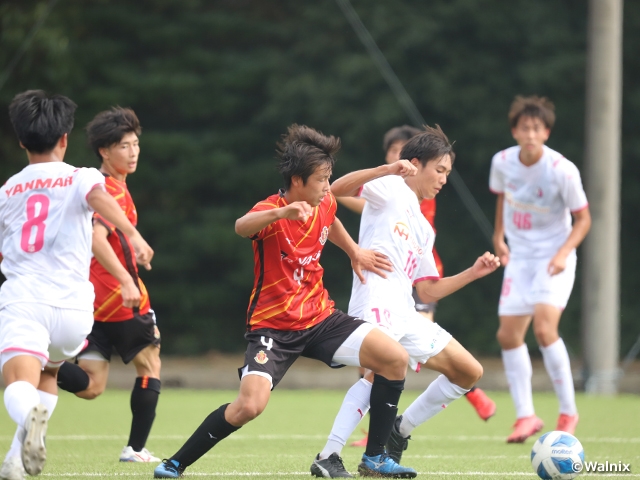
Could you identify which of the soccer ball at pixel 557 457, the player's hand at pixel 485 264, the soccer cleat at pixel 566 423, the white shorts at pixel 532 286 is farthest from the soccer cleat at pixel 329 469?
the white shorts at pixel 532 286

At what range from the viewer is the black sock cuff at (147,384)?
5.18 metres

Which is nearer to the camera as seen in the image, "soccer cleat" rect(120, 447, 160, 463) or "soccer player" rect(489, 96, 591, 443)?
"soccer cleat" rect(120, 447, 160, 463)

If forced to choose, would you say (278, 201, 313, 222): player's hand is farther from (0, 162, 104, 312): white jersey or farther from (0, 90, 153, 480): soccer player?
(0, 162, 104, 312): white jersey

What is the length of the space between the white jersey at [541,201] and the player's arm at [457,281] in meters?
1.85

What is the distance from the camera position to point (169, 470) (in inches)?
160

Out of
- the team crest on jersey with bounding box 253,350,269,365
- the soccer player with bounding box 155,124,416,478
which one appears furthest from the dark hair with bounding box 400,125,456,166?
the team crest on jersey with bounding box 253,350,269,365

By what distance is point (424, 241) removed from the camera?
4.80 m

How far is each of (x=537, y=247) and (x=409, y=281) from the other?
2.06 m

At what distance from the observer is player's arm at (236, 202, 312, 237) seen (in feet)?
12.5

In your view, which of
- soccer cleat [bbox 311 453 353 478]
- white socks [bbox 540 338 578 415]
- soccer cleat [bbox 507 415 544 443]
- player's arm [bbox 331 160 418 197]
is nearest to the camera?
soccer cleat [bbox 311 453 353 478]

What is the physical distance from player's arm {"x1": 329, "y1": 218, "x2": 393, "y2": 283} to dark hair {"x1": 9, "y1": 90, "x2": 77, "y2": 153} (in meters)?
1.34

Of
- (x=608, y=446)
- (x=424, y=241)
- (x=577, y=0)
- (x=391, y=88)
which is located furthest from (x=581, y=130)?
(x=424, y=241)

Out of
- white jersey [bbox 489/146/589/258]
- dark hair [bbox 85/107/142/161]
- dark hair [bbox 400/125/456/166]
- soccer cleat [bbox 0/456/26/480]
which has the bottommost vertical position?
soccer cleat [bbox 0/456/26/480]

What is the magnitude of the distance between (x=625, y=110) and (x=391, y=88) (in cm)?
306
